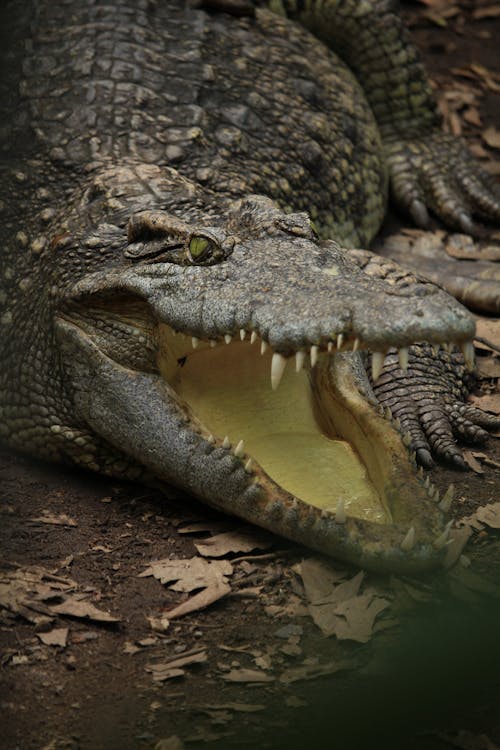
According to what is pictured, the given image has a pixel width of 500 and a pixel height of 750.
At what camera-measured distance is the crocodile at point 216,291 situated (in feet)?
10.4

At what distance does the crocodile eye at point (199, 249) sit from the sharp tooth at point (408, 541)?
1.16 meters

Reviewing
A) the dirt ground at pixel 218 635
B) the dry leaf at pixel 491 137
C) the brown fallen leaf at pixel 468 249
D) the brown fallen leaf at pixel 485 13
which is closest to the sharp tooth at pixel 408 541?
the dirt ground at pixel 218 635

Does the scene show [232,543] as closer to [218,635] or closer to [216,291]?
[218,635]

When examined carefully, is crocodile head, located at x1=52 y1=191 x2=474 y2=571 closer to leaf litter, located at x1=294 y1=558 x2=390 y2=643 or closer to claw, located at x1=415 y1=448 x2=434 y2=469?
leaf litter, located at x1=294 y1=558 x2=390 y2=643

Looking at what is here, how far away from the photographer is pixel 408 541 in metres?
3.11

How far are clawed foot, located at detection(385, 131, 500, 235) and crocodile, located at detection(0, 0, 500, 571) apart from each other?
509 mm

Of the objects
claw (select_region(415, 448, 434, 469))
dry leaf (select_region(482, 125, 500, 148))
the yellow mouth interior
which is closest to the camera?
the yellow mouth interior

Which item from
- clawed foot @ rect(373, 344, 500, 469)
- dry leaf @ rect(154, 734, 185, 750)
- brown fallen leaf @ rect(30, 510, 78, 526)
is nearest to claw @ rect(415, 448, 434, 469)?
clawed foot @ rect(373, 344, 500, 469)

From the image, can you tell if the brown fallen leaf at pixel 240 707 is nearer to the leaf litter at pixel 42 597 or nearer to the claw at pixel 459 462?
the leaf litter at pixel 42 597

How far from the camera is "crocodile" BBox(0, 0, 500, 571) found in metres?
3.16

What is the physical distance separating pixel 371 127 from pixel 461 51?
6.55 feet

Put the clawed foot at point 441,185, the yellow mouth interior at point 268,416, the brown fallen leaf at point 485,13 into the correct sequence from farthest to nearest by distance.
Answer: the brown fallen leaf at point 485,13 < the clawed foot at point 441,185 < the yellow mouth interior at point 268,416

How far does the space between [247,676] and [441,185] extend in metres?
3.92

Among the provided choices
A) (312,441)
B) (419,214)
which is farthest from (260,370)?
(419,214)
